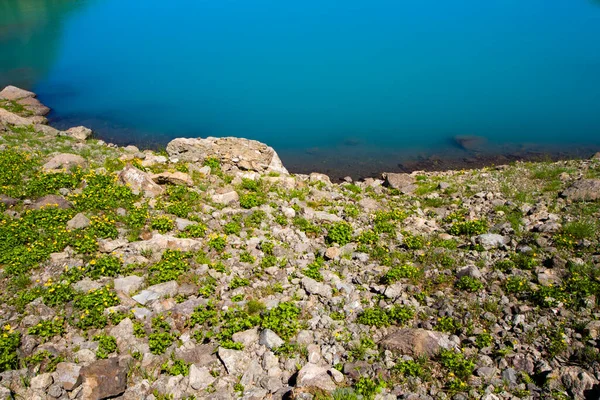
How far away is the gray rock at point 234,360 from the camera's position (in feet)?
27.2

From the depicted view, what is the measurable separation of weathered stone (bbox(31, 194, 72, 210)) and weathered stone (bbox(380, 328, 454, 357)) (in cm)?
932

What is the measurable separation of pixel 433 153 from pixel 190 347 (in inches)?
795

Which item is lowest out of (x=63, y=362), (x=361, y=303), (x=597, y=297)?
(x=63, y=362)

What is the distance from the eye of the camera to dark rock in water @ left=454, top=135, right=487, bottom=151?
26078 millimetres

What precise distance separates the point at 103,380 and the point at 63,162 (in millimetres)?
10085

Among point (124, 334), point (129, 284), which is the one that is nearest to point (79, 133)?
point (129, 284)

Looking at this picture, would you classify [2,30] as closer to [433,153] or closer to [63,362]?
[433,153]

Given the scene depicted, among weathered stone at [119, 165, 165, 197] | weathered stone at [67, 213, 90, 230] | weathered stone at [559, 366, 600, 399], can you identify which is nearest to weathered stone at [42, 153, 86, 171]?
weathered stone at [119, 165, 165, 197]

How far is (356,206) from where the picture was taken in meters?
15.2

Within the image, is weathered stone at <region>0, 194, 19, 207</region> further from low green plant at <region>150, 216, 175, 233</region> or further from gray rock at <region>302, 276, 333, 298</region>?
gray rock at <region>302, 276, 333, 298</region>

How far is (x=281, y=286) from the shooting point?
1052 cm

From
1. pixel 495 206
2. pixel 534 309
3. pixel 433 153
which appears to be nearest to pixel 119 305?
pixel 534 309

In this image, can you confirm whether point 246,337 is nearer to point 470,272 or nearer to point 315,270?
point 315,270

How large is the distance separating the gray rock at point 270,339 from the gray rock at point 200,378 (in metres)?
1.14
